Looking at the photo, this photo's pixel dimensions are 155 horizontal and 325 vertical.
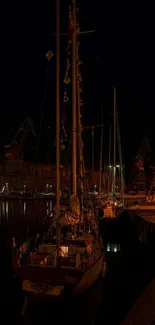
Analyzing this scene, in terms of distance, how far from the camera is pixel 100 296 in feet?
52.0

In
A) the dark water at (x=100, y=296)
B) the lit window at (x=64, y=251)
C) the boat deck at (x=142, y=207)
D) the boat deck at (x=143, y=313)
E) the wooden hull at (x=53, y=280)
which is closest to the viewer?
the boat deck at (x=143, y=313)

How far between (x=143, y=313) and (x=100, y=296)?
193 inches

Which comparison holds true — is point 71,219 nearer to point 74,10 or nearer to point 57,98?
point 57,98

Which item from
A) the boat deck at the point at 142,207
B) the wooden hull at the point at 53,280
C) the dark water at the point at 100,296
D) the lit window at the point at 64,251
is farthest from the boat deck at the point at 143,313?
the boat deck at the point at 142,207

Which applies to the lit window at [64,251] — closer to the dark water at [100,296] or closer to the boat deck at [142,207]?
the dark water at [100,296]

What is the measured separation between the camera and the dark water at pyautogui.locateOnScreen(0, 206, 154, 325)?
543 inches

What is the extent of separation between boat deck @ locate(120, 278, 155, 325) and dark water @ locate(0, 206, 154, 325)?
Result: 1.68m

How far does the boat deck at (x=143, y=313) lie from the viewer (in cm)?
1055

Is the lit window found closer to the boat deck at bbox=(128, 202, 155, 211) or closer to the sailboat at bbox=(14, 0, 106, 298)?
the sailboat at bbox=(14, 0, 106, 298)

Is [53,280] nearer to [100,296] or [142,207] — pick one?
[100,296]

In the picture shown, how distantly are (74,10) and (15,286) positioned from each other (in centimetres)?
1198

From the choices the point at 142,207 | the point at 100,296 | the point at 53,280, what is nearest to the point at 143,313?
the point at 53,280

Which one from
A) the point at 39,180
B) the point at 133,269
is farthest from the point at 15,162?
the point at 133,269

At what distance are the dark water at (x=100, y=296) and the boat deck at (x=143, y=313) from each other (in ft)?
5.51
